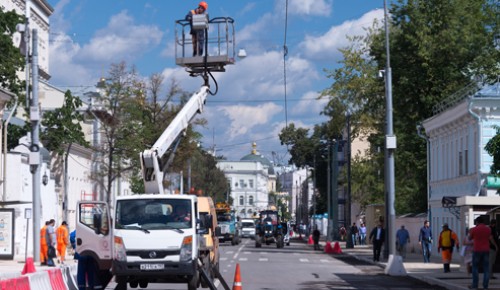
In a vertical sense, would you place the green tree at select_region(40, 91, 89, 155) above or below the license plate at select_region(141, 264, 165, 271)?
above

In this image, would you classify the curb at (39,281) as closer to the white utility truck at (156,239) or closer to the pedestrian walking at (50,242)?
the white utility truck at (156,239)

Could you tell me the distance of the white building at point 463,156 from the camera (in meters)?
44.5

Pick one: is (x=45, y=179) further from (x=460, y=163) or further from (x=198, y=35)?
(x=198, y=35)

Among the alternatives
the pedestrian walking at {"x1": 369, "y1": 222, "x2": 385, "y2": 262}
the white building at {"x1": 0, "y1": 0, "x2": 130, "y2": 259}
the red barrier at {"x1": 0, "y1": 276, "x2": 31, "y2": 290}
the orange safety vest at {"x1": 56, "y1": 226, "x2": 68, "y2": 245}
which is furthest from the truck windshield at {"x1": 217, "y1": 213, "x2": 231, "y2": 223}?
the red barrier at {"x1": 0, "y1": 276, "x2": 31, "y2": 290}

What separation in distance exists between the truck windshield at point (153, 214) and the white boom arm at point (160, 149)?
2862 millimetres

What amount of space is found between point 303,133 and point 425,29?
78.5 metres

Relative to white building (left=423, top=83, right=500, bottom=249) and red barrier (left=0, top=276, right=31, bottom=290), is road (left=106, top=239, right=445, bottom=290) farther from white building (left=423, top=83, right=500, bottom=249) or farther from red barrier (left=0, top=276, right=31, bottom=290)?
red barrier (left=0, top=276, right=31, bottom=290)

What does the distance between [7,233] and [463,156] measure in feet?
66.2

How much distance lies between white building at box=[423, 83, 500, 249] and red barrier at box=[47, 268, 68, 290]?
19.5 meters

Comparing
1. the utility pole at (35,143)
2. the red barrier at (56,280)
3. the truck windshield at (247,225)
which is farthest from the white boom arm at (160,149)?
the truck windshield at (247,225)

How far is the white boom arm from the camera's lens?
88.0 ft

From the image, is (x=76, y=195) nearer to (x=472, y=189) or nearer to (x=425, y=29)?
(x=425, y=29)

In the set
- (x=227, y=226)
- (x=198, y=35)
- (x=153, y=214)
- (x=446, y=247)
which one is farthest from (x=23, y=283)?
(x=227, y=226)

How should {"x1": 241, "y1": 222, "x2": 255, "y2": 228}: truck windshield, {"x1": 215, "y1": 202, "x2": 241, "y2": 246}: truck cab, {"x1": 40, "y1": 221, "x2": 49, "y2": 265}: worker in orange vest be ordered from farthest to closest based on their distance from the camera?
{"x1": 241, "y1": 222, "x2": 255, "y2": 228}: truck windshield → {"x1": 215, "y1": 202, "x2": 241, "y2": 246}: truck cab → {"x1": 40, "y1": 221, "x2": 49, "y2": 265}: worker in orange vest
